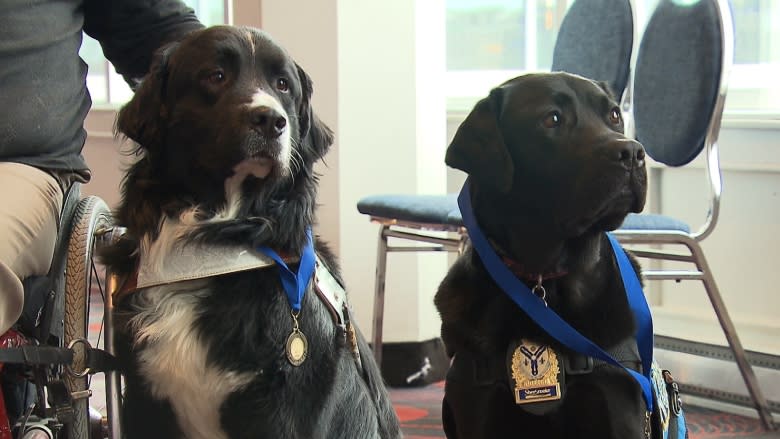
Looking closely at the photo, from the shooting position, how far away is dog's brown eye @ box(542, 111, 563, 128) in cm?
173

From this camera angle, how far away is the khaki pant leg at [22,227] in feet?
5.81

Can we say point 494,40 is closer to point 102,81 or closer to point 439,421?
point 439,421

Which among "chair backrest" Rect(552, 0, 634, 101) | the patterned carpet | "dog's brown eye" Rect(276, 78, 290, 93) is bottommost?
the patterned carpet

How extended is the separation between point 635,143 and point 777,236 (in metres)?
1.82

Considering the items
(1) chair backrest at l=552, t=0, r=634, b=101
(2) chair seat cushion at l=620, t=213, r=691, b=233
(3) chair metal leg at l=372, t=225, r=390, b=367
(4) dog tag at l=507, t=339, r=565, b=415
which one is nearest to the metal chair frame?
(3) chair metal leg at l=372, t=225, r=390, b=367

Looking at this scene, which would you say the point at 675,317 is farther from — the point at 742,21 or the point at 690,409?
the point at 742,21

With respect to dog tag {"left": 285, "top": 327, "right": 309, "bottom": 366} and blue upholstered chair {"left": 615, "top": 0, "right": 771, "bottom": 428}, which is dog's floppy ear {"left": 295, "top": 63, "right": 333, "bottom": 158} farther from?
blue upholstered chair {"left": 615, "top": 0, "right": 771, "bottom": 428}

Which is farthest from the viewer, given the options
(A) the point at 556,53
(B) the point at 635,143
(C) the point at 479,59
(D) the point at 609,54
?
(C) the point at 479,59

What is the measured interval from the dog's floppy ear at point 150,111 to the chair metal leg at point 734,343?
5.30 feet

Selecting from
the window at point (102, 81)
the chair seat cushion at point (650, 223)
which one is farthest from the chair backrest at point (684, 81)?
the window at point (102, 81)

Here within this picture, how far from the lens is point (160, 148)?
1715mm

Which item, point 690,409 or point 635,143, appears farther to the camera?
point 690,409

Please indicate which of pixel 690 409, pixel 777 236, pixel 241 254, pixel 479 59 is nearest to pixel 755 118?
Answer: pixel 777 236

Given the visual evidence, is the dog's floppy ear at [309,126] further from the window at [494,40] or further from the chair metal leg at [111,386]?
the window at [494,40]
